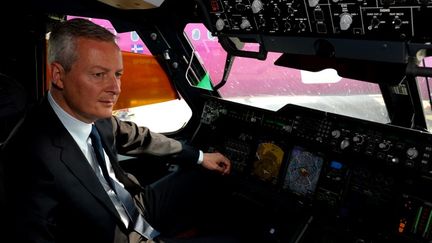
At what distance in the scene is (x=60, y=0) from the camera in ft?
8.04

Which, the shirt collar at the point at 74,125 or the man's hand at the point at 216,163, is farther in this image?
the man's hand at the point at 216,163

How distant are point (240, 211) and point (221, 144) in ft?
1.63

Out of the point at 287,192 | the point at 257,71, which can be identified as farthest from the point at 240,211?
the point at 257,71

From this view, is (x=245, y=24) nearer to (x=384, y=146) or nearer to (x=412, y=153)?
(x=384, y=146)

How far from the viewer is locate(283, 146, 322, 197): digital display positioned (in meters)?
2.14

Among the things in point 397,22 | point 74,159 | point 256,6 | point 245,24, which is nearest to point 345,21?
point 397,22

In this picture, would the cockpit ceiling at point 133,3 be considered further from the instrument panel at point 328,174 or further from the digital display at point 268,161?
the digital display at point 268,161

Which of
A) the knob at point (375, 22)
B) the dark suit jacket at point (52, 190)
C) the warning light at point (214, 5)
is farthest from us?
the warning light at point (214, 5)

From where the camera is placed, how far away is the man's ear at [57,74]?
4.72 feet

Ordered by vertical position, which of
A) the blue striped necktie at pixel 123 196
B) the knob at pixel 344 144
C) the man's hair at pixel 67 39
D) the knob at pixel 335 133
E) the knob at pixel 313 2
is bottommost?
the blue striped necktie at pixel 123 196

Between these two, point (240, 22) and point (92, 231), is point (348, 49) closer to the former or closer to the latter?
point (240, 22)

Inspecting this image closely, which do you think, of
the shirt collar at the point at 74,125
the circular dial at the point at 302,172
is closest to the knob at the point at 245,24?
the circular dial at the point at 302,172

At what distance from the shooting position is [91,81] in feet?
4.79

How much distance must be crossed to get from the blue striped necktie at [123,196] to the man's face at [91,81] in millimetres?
185
